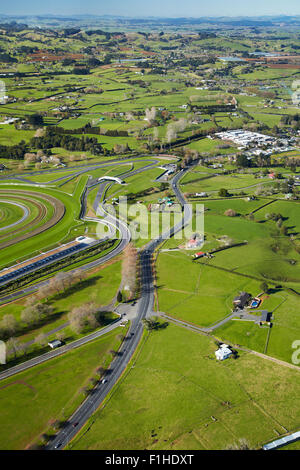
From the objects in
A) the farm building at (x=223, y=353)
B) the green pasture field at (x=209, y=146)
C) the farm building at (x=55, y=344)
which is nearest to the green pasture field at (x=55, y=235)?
the farm building at (x=55, y=344)

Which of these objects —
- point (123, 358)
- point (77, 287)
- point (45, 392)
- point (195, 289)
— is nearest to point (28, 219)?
point (77, 287)

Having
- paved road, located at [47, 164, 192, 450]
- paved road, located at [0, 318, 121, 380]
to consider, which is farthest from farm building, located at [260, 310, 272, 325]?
paved road, located at [0, 318, 121, 380]

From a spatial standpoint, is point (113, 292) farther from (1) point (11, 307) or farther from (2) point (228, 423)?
(2) point (228, 423)

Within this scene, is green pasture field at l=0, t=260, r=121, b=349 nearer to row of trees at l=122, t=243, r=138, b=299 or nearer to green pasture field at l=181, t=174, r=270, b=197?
row of trees at l=122, t=243, r=138, b=299

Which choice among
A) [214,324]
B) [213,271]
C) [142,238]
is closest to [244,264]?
[213,271]

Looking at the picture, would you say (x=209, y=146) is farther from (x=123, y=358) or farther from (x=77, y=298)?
(x=123, y=358)

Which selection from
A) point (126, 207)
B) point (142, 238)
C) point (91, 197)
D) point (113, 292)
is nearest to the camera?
point (113, 292)
